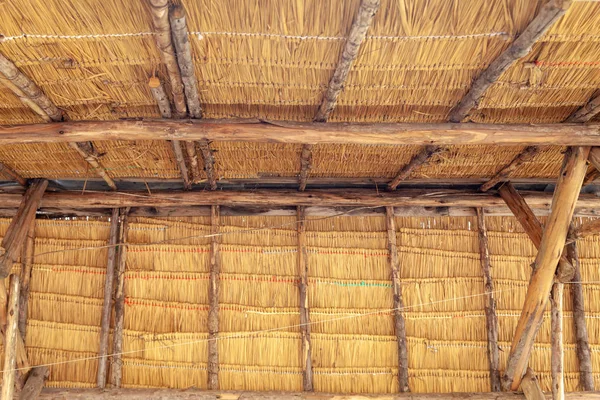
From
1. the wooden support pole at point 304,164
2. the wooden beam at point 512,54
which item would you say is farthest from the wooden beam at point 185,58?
the wooden beam at point 512,54

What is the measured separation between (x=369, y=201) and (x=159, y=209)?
196cm

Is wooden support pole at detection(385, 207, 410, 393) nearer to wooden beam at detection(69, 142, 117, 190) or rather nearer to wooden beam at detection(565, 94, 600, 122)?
wooden beam at detection(565, 94, 600, 122)

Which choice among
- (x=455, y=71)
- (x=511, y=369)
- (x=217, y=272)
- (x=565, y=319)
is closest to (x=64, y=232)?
(x=217, y=272)

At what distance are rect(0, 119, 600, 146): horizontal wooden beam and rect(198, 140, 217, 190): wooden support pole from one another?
37cm

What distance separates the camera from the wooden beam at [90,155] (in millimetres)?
3268

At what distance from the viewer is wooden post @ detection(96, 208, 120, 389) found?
157 inches

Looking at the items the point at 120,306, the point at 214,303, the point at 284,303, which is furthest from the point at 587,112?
the point at 120,306

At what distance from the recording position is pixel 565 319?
4285 millimetres

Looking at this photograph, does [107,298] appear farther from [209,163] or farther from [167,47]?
[167,47]

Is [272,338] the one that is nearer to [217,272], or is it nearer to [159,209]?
[217,272]

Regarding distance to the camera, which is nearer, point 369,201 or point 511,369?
point 511,369

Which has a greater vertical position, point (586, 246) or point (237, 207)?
point (237, 207)

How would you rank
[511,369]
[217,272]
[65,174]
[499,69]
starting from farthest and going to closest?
[217,272], [65,174], [511,369], [499,69]

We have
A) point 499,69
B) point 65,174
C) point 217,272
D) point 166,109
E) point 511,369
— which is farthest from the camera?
point 217,272
